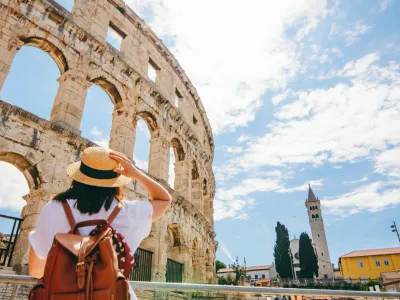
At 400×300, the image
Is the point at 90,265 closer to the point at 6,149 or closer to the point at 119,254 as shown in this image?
the point at 119,254

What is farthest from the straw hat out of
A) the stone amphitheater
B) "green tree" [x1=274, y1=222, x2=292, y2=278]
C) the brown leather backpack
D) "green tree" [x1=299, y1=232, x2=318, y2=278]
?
"green tree" [x1=299, y1=232, x2=318, y2=278]

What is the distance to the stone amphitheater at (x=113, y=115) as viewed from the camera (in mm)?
6699

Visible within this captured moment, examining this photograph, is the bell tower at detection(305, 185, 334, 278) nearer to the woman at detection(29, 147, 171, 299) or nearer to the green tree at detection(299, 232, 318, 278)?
the green tree at detection(299, 232, 318, 278)

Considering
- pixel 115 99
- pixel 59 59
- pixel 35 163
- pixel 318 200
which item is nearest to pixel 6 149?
pixel 35 163

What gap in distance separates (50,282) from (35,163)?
248 inches

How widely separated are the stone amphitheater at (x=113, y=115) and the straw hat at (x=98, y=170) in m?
5.41

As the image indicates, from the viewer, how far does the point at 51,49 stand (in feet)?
27.1

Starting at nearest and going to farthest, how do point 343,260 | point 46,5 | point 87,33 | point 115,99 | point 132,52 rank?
point 46,5
point 87,33
point 115,99
point 132,52
point 343,260

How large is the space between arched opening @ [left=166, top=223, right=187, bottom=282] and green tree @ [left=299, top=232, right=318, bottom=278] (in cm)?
4321

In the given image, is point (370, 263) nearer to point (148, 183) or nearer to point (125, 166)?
point (148, 183)

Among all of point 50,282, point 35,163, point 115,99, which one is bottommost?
point 50,282

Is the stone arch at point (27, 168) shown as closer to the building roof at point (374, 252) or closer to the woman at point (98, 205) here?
the woman at point (98, 205)

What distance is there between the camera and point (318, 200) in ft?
219

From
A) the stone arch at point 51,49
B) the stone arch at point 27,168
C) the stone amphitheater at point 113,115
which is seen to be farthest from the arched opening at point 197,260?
the stone arch at point 51,49
